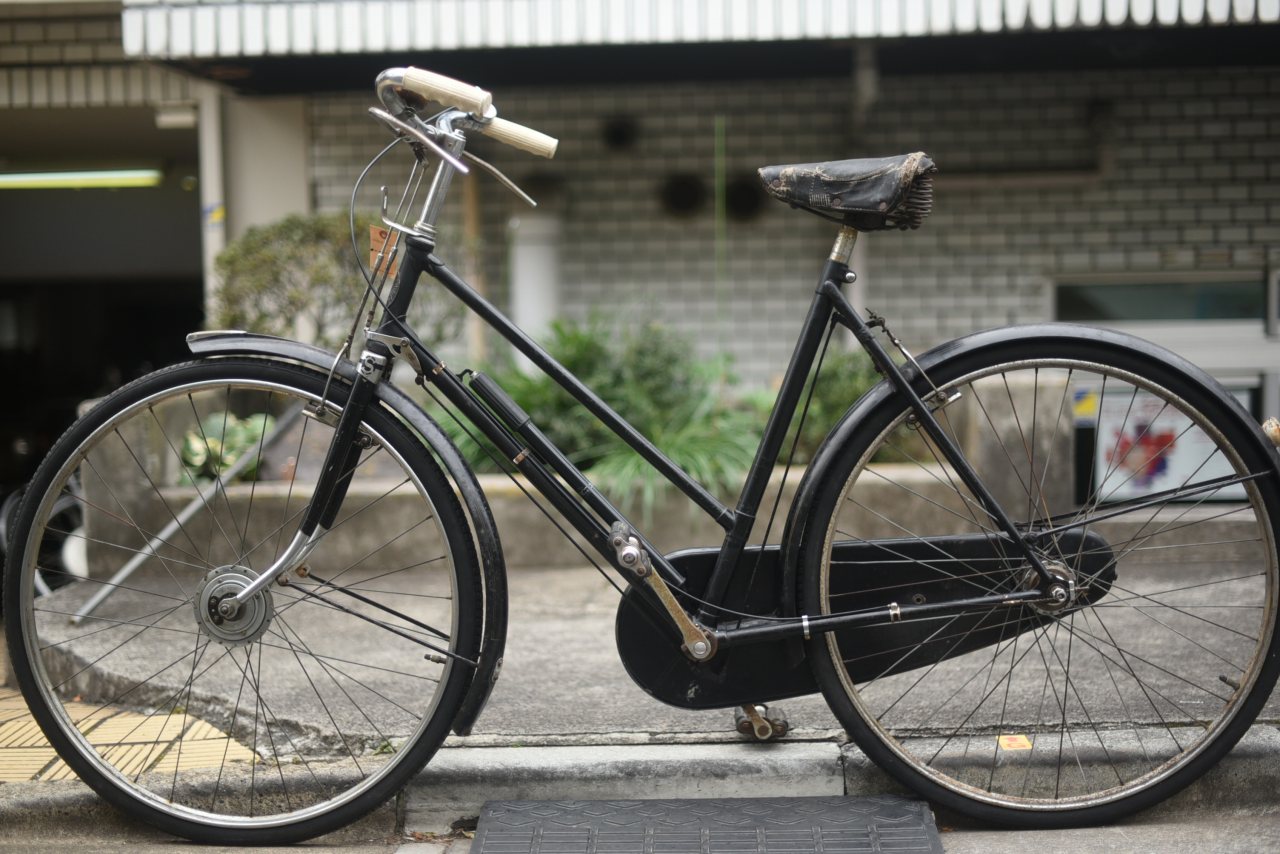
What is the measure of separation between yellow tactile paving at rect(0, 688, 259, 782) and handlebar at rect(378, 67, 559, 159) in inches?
65.3

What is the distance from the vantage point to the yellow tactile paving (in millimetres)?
2916

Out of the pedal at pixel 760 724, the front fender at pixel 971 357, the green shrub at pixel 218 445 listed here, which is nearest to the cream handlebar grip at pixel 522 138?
the front fender at pixel 971 357

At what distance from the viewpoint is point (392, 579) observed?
15.9 feet

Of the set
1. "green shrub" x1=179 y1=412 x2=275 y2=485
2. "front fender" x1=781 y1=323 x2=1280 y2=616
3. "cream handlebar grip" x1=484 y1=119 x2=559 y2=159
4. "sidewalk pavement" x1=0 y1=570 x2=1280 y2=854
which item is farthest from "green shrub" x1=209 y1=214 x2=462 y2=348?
"front fender" x1=781 y1=323 x2=1280 y2=616

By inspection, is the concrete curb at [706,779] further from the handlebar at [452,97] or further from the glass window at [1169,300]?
the glass window at [1169,300]

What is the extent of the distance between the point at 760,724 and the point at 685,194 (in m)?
5.41

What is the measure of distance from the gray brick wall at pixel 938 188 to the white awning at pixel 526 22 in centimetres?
143

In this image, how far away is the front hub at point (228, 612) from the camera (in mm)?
2572

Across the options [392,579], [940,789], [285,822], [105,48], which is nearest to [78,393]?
[105,48]

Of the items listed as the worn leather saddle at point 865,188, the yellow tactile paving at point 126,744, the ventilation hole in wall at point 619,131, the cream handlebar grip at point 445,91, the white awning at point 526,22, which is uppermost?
A: the white awning at point 526,22

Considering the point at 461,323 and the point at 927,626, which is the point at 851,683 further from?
the point at 461,323

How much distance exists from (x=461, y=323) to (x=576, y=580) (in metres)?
1.99

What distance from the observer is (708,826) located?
2.57m

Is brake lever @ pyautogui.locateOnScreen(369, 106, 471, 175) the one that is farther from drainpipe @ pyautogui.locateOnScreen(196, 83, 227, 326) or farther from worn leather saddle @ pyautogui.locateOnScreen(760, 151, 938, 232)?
drainpipe @ pyautogui.locateOnScreen(196, 83, 227, 326)
